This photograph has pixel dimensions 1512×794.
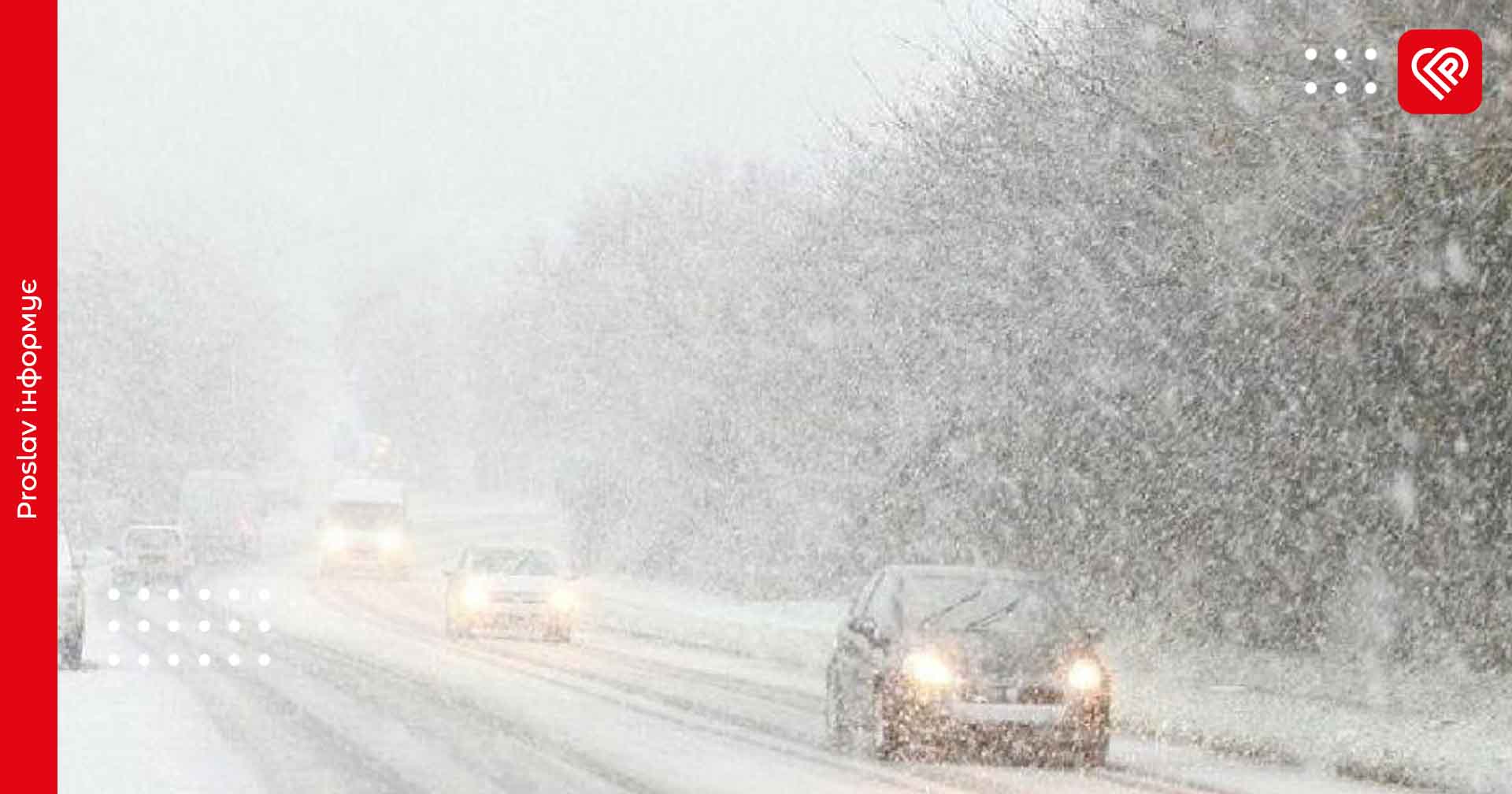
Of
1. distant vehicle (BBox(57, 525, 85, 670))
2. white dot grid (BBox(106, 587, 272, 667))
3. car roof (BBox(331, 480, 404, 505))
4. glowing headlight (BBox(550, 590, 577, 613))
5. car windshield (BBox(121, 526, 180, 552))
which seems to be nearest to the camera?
distant vehicle (BBox(57, 525, 85, 670))

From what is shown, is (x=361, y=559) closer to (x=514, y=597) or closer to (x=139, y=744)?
(x=514, y=597)

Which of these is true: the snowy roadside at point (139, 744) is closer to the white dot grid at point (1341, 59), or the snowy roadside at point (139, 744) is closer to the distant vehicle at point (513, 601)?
the white dot grid at point (1341, 59)

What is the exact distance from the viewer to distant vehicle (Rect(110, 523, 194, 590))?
59.5 metres

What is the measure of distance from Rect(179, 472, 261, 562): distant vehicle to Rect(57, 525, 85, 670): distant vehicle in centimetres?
5576

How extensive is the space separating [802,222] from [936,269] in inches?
737

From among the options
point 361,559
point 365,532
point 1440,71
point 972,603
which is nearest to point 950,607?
point 972,603

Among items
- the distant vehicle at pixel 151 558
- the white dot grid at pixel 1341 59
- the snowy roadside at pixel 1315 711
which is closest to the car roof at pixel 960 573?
the snowy roadside at pixel 1315 711

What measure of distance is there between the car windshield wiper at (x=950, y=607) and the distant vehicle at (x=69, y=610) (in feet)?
38.2

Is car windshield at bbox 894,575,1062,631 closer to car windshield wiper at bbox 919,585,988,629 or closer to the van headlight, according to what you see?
car windshield wiper at bbox 919,585,988,629

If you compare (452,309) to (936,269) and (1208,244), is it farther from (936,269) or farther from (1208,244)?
(1208,244)

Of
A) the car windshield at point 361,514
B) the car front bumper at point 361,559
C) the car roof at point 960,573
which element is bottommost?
the car roof at point 960,573

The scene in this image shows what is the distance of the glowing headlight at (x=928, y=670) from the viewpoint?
19.3 meters

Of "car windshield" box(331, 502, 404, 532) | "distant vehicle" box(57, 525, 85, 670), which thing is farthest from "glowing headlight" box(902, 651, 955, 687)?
"car windshield" box(331, 502, 404, 532)

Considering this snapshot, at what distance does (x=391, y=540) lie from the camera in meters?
68.4
